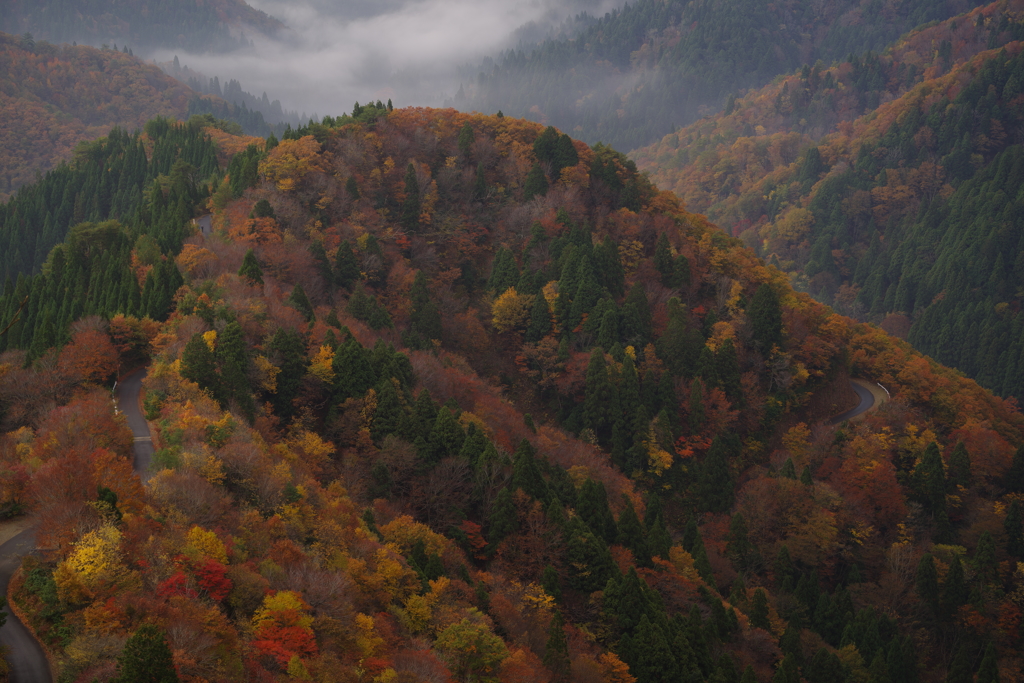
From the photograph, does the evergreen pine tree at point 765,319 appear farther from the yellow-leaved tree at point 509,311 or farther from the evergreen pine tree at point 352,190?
the evergreen pine tree at point 352,190

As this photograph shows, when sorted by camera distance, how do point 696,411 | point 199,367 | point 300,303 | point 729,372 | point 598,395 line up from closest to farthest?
1. point 199,367
2. point 300,303
3. point 598,395
4. point 696,411
5. point 729,372

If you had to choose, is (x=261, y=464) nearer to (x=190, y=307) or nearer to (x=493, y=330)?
(x=190, y=307)

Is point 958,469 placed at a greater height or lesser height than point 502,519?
lesser

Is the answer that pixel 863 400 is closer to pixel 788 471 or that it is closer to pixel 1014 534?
pixel 1014 534

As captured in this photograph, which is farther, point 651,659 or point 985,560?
point 985,560

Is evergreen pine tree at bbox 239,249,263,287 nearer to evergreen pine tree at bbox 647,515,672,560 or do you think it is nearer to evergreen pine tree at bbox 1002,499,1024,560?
evergreen pine tree at bbox 647,515,672,560

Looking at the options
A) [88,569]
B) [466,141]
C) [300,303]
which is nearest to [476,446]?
[300,303]

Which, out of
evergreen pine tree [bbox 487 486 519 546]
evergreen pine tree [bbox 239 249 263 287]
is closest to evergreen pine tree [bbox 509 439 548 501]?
evergreen pine tree [bbox 487 486 519 546]

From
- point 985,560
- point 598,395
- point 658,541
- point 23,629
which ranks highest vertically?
point 23,629
